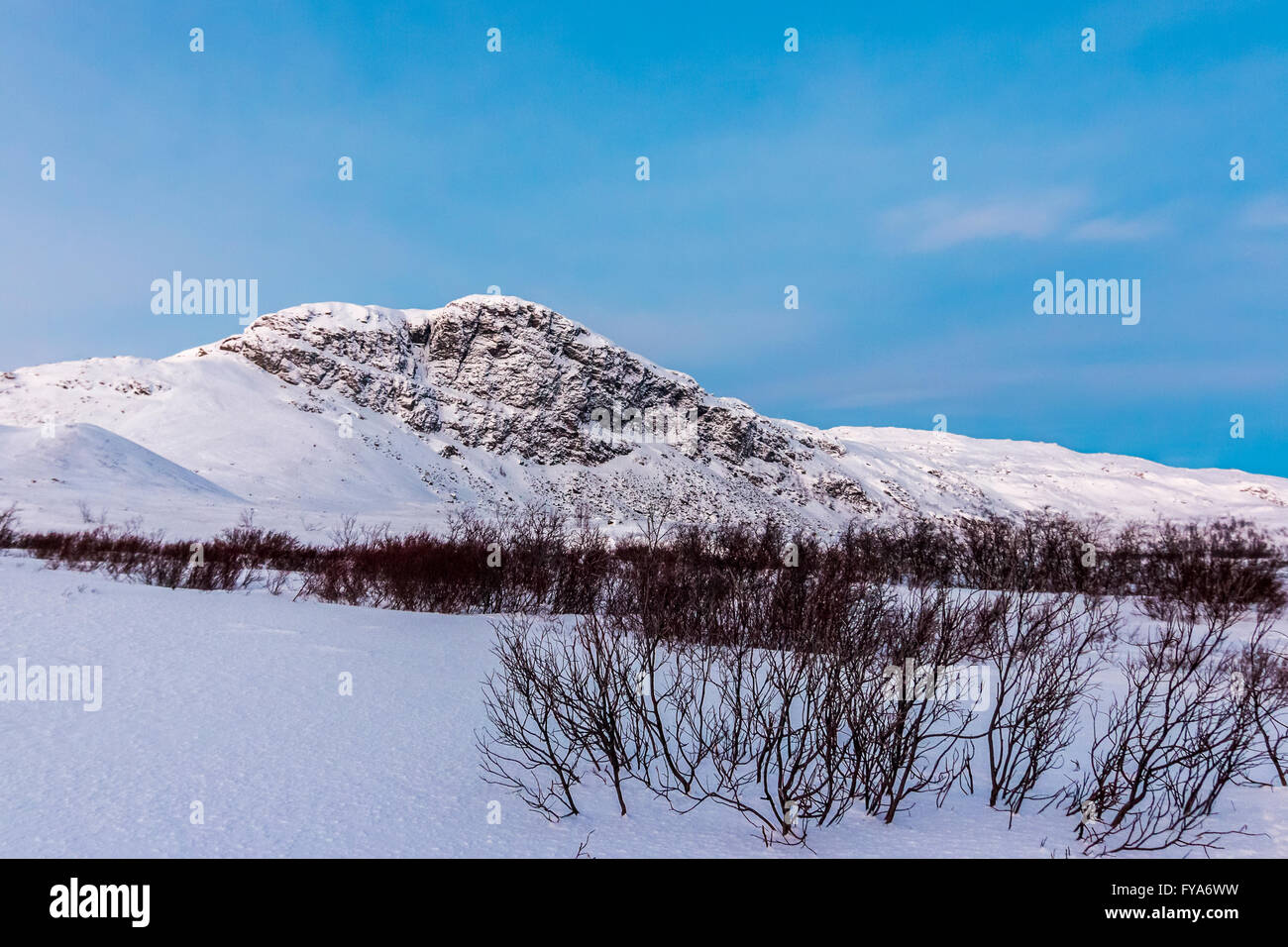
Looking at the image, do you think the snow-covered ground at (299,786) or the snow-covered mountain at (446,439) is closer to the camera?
the snow-covered ground at (299,786)

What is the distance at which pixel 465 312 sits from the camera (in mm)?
70750

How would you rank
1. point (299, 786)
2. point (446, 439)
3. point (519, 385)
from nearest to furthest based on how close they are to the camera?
point (299, 786)
point (446, 439)
point (519, 385)

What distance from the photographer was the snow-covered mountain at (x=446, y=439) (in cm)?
3831

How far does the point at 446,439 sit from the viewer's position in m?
60.5

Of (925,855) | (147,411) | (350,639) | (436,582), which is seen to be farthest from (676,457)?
(925,855)

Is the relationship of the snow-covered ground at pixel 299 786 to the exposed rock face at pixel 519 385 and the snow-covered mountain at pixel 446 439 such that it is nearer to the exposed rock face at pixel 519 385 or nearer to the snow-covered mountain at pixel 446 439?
the snow-covered mountain at pixel 446 439

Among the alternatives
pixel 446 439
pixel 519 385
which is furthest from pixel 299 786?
pixel 519 385

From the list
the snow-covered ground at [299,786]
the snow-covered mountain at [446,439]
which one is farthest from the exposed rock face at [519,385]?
the snow-covered ground at [299,786]

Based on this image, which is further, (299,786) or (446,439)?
(446,439)

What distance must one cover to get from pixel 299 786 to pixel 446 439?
58.7 m

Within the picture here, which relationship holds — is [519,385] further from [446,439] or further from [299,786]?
[299,786]

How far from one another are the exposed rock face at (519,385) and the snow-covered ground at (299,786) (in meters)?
56.3
